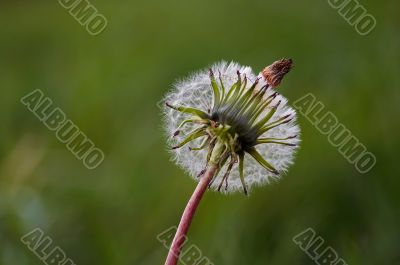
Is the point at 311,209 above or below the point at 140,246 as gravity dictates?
above

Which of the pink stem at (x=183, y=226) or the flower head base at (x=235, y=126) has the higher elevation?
the flower head base at (x=235, y=126)

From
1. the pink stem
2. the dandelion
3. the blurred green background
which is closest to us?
the pink stem

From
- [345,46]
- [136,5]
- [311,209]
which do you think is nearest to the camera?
[311,209]

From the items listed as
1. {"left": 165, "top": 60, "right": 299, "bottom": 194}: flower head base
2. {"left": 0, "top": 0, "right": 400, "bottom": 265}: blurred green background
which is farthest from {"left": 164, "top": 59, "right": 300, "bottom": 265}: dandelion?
{"left": 0, "top": 0, "right": 400, "bottom": 265}: blurred green background

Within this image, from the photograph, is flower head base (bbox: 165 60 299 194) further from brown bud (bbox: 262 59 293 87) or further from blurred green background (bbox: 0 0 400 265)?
blurred green background (bbox: 0 0 400 265)

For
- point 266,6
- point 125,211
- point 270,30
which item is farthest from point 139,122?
point 266,6

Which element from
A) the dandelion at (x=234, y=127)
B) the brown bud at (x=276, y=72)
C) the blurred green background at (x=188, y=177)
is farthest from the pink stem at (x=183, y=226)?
the blurred green background at (x=188, y=177)

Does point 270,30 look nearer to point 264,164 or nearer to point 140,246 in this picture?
point 140,246

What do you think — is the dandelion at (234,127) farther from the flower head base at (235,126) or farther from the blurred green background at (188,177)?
the blurred green background at (188,177)
